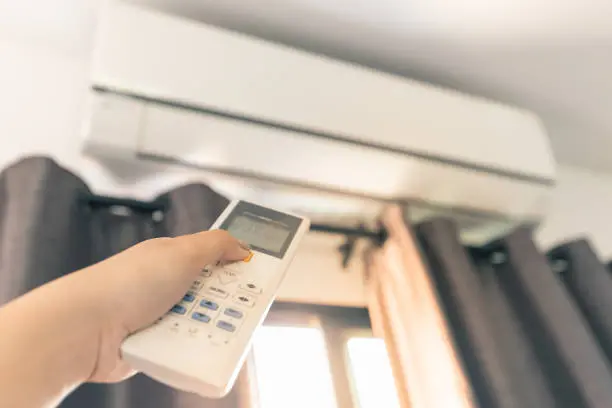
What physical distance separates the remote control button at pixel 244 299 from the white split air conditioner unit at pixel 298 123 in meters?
0.36

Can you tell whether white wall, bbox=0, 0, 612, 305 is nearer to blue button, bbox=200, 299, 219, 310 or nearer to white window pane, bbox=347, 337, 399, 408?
white window pane, bbox=347, 337, 399, 408

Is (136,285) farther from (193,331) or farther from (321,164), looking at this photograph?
(321,164)

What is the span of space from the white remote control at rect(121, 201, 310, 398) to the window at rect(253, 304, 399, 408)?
24cm

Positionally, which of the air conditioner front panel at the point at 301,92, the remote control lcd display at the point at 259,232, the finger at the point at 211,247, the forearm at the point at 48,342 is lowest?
the forearm at the point at 48,342

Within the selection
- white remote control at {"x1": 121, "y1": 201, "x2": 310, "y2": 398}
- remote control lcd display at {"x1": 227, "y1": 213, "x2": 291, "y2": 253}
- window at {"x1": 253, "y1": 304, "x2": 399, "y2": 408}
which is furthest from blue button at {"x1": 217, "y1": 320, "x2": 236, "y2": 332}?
window at {"x1": 253, "y1": 304, "x2": 399, "y2": 408}

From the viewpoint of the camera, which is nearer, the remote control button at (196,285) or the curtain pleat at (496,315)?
the remote control button at (196,285)

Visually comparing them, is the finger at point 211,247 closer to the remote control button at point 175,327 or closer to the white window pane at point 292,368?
the remote control button at point 175,327

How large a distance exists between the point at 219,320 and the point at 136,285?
7cm

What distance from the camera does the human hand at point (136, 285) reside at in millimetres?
405

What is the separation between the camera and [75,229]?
696 mm

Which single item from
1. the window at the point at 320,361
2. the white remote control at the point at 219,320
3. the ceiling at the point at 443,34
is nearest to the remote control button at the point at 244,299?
the white remote control at the point at 219,320

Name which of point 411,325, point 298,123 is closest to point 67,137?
point 298,123

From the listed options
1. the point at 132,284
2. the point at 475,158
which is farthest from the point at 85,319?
the point at 475,158

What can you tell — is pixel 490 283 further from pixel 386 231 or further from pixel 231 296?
pixel 231 296
